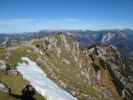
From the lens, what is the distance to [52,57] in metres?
155

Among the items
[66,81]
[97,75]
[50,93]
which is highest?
[50,93]

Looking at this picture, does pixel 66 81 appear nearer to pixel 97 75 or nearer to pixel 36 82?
pixel 36 82

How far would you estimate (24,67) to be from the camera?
101062 mm

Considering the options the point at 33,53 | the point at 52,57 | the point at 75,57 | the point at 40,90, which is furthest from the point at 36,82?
the point at 75,57

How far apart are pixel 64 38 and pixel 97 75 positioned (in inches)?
1582

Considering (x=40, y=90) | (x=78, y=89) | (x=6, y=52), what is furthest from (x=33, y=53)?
(x=40, y=90)

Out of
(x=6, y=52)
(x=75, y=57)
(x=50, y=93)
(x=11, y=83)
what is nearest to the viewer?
(x=11, y=83)

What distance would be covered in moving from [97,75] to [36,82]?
373ft

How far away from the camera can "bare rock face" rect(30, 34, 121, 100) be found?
126969mm

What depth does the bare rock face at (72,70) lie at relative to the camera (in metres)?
127

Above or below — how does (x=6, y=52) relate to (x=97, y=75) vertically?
above

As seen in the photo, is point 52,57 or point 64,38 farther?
point 64,38

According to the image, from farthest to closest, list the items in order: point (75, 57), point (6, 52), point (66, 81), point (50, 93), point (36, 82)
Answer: point (75, 57) → point (66, 81) → point (6, 52) → point (36, 82) → point (50, 93)

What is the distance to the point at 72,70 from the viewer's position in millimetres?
156750
